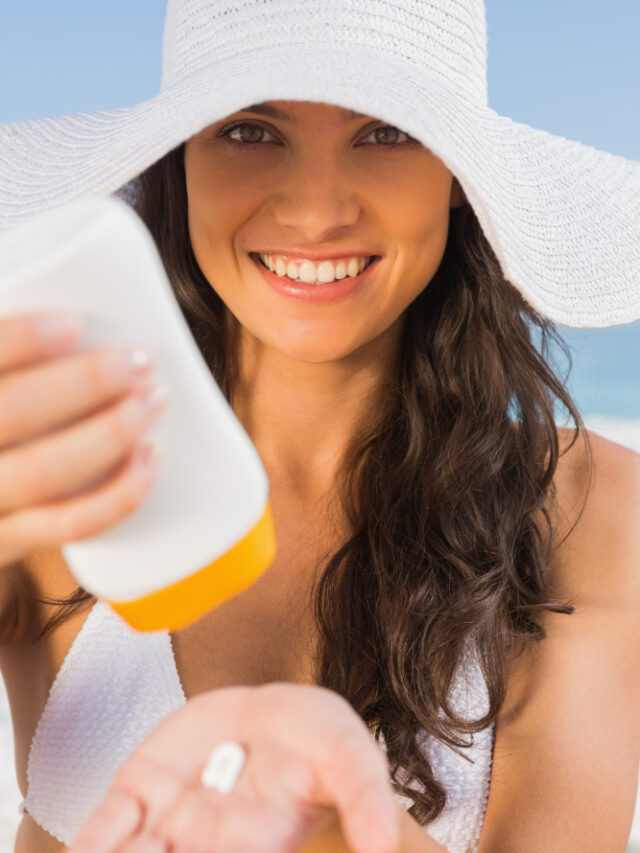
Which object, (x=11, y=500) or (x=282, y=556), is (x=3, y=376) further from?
(x=282, y=556)

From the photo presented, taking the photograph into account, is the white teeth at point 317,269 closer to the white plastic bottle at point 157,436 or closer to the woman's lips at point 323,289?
the woman's lips at point 323,289

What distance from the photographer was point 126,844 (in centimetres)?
62

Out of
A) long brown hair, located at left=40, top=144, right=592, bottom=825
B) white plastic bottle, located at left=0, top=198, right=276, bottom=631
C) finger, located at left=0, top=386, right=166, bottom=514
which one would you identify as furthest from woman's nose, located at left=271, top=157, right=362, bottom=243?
finger, located at left=0, top=386, right=166, bottom=514

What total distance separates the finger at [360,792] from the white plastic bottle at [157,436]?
0.14 metres

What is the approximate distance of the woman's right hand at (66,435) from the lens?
1.75ft

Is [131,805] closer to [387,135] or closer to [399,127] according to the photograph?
[399,127]

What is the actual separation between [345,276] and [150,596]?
0.59 metres

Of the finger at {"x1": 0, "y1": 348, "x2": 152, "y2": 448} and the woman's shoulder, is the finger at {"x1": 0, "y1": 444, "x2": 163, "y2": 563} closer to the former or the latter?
the finger at {"x1": 0, "y1": 348, "x2": 152, "y2": 448}

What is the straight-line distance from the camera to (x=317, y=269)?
3.77ft

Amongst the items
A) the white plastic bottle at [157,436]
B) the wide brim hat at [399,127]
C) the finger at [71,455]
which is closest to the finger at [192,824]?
the white plastic bottle at [157,436]

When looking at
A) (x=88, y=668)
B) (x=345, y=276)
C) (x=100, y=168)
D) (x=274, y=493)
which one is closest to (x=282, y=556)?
(x=274, y=493)

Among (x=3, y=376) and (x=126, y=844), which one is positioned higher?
(x=3, y=376)

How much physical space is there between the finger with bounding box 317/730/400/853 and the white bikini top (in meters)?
0.68

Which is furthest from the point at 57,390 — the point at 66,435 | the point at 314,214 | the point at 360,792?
the point at 314,214
